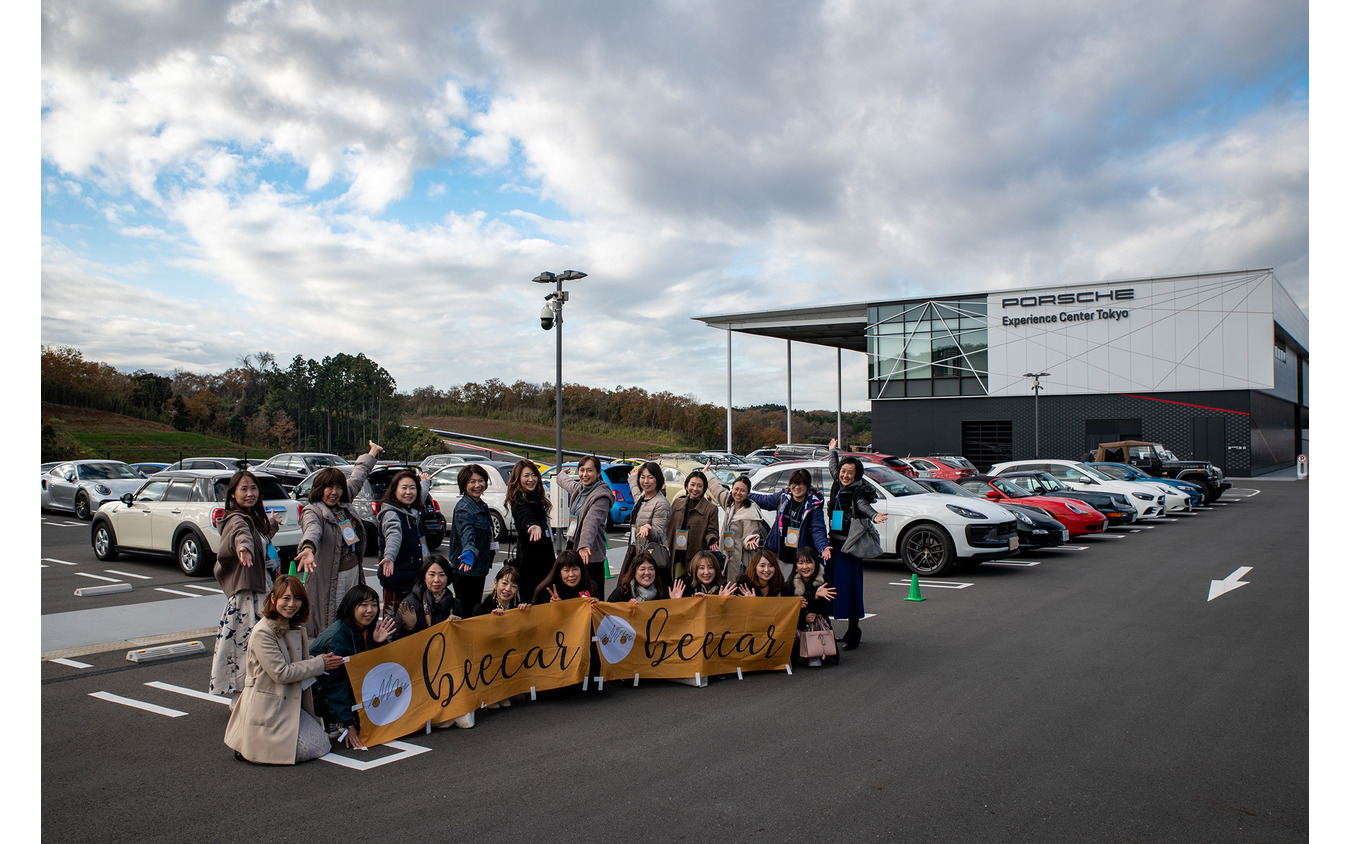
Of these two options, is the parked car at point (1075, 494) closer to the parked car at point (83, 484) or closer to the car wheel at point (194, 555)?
the car wheel at point (194, 555)

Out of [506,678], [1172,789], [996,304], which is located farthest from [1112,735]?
[996,304]

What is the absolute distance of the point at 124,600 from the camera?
33.6ft

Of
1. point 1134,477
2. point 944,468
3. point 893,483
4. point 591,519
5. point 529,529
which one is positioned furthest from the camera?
point 944,468

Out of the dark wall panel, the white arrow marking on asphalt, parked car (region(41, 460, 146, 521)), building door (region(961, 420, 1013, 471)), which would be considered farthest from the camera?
building door (region(961, 420, 1013, 471))

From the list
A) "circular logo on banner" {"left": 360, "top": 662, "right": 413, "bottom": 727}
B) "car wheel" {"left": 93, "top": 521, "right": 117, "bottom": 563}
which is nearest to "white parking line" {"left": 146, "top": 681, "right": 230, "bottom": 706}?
"circular logo on banner" {"left": 360, "top": 662, "right": 413, "bottom": 727}

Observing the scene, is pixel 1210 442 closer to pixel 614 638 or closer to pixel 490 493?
pixel 490 493

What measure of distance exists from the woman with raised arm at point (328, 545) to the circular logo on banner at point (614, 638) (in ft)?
6.43

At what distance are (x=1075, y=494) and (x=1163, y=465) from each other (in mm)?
13234

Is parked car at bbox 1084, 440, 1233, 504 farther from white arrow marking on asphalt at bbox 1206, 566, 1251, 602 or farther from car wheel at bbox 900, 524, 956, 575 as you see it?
car wheel at bbox 900, 524, 956, 575

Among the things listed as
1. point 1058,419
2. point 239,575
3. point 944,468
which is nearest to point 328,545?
point 239,575

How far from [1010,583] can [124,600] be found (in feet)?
39.9

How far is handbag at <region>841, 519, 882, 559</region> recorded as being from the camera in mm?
7531

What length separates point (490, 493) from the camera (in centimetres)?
1603

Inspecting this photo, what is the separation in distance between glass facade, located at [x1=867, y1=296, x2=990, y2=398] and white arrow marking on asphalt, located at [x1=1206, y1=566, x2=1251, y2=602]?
38.6 meters
